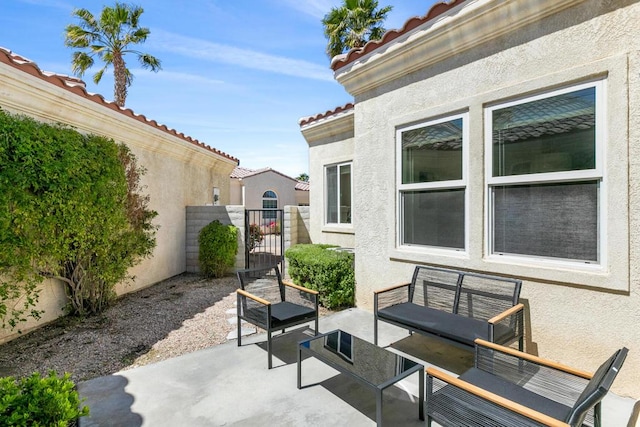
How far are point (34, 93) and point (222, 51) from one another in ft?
20.4

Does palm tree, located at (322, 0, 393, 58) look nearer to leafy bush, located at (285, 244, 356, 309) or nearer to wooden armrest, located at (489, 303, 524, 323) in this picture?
leafy bush, located at (285, 244, 356, 309)

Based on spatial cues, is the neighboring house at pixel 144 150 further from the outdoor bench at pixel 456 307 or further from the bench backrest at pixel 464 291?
the bench backrest at pixel 464 291

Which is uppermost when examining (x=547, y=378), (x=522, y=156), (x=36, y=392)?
(x=522, y=156)

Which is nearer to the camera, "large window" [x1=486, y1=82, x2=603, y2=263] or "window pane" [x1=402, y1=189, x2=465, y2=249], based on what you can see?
"large window" [x1=486, y1=82, x2=603, y2=263]

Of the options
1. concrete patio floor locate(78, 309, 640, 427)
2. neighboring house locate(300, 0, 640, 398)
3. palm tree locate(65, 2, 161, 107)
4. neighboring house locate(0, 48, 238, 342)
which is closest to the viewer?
concrete patio floor locate(78, 309, 640, 427)

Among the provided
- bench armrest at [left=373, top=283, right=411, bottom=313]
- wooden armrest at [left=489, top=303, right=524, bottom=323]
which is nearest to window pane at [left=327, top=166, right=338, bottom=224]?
bench armrest at [left=373, top=283, right=411, bottom=313]

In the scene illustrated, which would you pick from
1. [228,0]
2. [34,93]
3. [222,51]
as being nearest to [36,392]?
[34,93]

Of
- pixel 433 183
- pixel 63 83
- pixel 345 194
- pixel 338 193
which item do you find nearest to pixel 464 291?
pixel 433 183

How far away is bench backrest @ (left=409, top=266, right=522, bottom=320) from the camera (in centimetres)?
465

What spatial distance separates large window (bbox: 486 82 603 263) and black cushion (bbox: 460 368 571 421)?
216 cm

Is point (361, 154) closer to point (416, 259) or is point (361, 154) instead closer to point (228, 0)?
point (416, 259)

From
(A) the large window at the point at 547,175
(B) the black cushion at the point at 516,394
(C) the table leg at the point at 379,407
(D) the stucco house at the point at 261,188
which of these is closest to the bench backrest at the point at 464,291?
(A) the large window at the point at 547,175

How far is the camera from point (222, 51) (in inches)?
419

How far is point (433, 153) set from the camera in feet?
18.7
